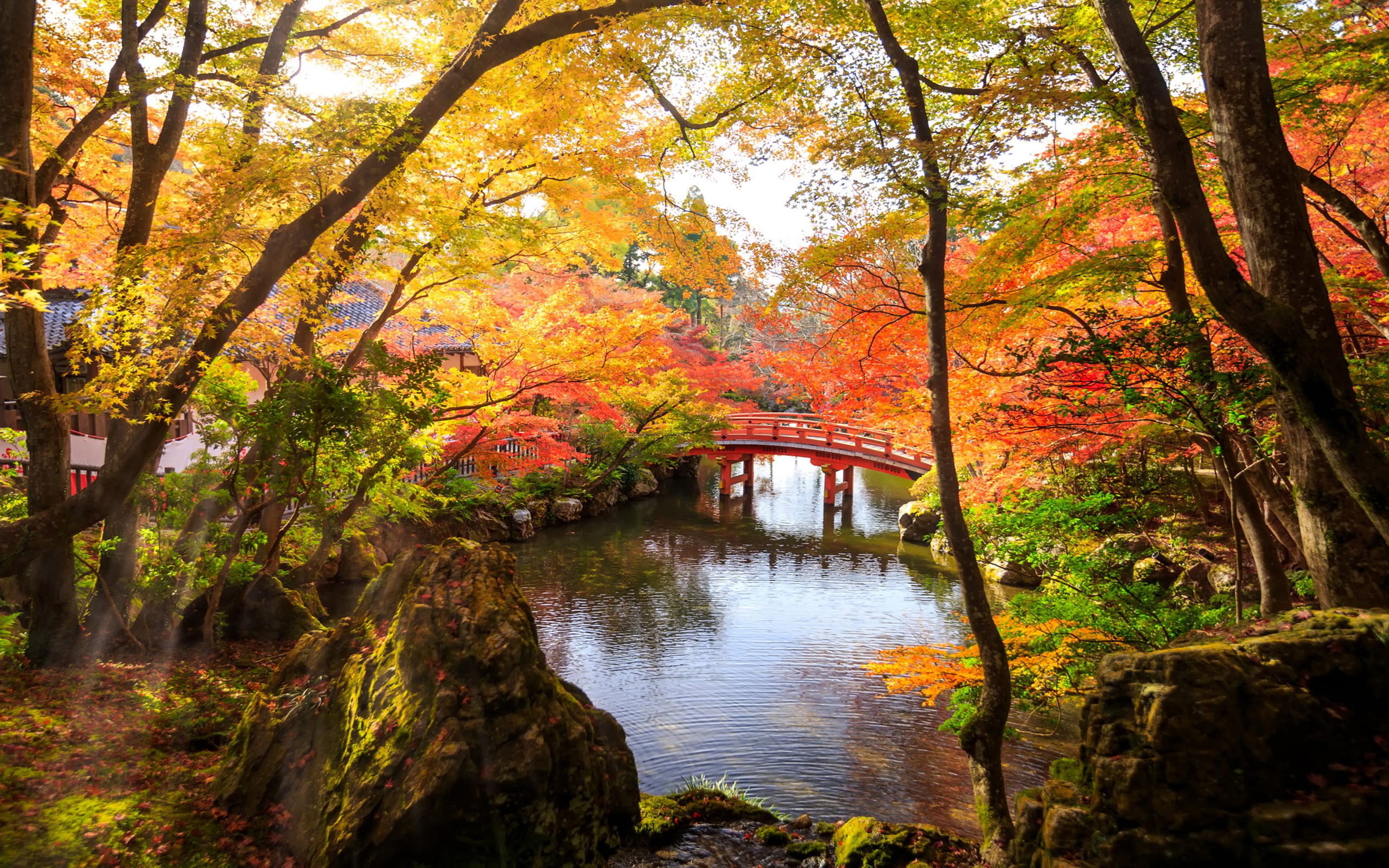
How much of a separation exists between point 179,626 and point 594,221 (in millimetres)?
6500

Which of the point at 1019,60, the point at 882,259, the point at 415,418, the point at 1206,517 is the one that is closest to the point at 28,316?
the point at 415,418

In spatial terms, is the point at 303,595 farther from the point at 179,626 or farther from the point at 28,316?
the point at 28,316

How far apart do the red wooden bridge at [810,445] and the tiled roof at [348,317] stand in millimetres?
8290

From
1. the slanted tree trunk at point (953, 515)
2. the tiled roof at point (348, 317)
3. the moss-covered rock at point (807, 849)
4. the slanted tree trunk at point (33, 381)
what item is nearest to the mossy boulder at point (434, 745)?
the moss-covered rock at point (807, 849)

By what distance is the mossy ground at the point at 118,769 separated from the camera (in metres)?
3.39

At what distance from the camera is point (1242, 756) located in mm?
2766

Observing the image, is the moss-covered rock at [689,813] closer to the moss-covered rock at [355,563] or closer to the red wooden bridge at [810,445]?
the moss-covered rock at [355,563]

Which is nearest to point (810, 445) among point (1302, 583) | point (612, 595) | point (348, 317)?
point (612, 595)

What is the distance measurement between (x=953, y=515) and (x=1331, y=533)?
75.7 inches

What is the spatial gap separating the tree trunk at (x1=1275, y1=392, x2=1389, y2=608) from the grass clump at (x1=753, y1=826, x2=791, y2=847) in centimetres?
376

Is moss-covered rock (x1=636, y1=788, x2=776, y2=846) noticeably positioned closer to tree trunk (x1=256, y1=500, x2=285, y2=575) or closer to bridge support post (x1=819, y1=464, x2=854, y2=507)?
tree trunk (x1=256, y1=500, x2=285, y2=575)

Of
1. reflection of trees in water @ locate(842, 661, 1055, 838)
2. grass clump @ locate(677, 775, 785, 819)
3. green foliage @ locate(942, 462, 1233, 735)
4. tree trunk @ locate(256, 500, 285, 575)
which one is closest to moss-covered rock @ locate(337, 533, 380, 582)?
tree trunk @ locate(256, 500, 285, 575)

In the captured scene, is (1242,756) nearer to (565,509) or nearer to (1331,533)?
(1331,533)

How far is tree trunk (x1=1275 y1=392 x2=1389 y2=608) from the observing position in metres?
3.37
